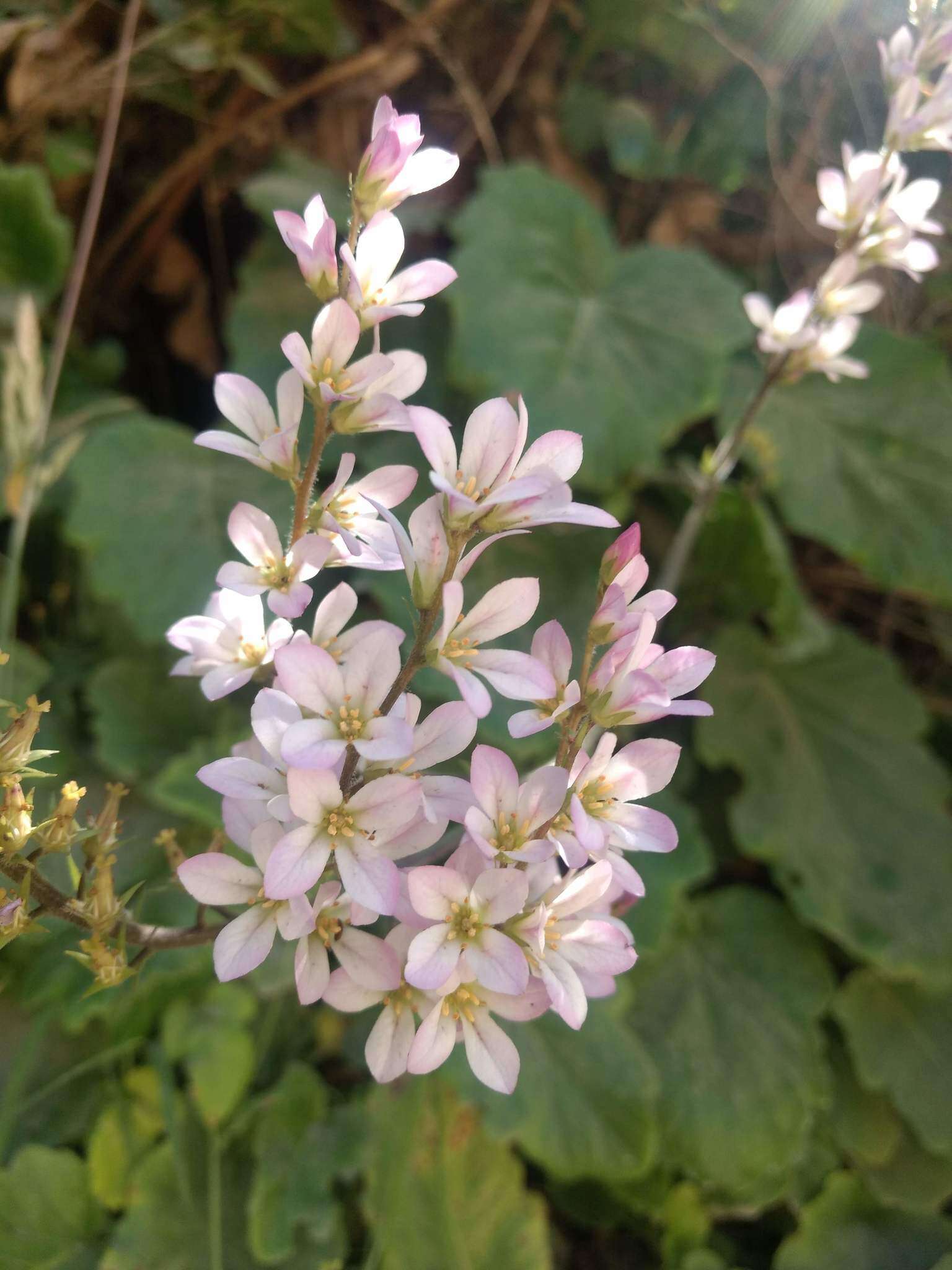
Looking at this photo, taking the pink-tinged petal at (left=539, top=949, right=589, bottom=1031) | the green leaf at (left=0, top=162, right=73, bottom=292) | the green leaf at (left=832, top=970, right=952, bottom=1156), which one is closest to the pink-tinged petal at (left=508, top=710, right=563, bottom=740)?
the pink-tinged petal at (left=539, top=949, right=589, bottom=1031)

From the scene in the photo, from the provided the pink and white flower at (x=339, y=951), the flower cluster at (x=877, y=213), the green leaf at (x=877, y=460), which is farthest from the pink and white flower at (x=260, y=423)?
the green leaf at (x=877, y=460)

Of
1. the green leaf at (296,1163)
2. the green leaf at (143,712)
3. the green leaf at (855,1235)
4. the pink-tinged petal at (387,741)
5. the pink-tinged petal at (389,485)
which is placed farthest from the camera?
the green leaf at (143,712)

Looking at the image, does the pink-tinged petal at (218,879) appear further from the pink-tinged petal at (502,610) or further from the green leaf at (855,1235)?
the green leaf at (855,1235)

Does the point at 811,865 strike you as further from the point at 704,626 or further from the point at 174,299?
the point at 174,299

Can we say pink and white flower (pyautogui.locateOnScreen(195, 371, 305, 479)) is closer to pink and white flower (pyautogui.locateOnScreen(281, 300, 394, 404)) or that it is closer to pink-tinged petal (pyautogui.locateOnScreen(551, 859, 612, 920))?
pink and white flower (pyautogui.locateOnScreen(281, 300, 394, 404))

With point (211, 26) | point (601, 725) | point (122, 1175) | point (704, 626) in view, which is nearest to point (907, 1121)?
point (704, 626)

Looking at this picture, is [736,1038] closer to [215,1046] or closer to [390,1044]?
[215,1046]
